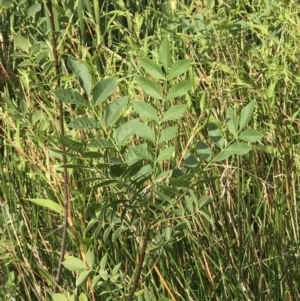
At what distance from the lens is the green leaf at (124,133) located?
3.54ft

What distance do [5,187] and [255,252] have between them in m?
0.65

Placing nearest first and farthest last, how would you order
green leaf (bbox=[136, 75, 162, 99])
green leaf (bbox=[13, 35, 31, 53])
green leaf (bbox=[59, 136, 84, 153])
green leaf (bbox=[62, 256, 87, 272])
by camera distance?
green leaf (bbox=[59, 136, 84, 153]) < green leaf (bbox=[136, 75, 162, 99]) < green leaf (bbox=[62, 256, 87, 272]) < green leaf (bbox=[13, 35, 31, 53])

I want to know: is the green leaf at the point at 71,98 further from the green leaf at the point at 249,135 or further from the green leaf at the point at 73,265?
the green leaf at the point at 73,265

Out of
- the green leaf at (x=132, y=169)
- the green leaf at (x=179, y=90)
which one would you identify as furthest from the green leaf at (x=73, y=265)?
the green leaf at (x=179, y=90)

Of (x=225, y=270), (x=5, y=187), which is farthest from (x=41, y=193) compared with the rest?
(x=225, y=270)

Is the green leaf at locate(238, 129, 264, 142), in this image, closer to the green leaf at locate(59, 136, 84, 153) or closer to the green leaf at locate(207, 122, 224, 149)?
the green leaf at locate(207, 122, 224, 149)

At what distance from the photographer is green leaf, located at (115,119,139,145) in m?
1.08

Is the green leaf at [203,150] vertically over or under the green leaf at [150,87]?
under

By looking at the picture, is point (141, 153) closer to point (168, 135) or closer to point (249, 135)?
point (168, 135)

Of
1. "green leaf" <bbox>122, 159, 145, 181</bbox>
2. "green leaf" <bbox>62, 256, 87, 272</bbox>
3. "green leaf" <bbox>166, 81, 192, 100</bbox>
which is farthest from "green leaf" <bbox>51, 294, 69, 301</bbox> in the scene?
"green leaf" <bbox>166, 81, 192, 100</bbox>

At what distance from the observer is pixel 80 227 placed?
1.64 meters

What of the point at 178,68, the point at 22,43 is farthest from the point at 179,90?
the point at 22,43

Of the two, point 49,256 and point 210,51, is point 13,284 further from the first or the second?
point 210,51

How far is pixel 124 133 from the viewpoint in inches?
42.7
